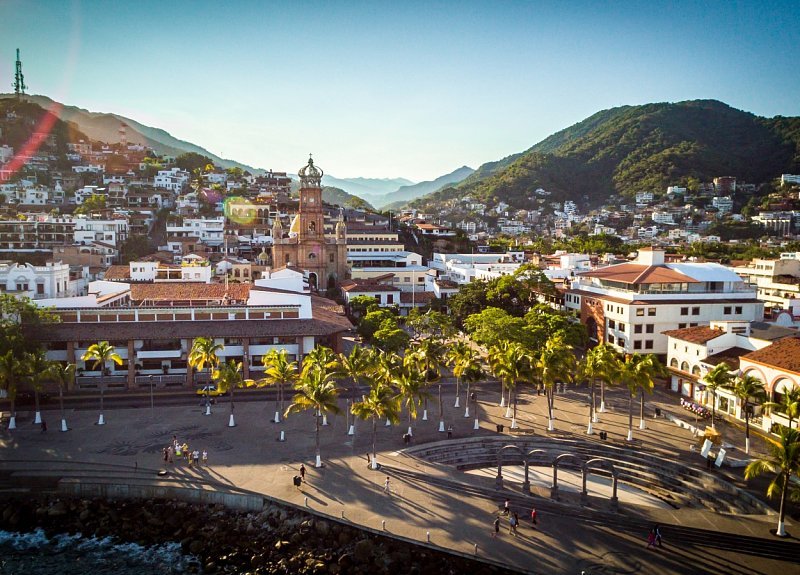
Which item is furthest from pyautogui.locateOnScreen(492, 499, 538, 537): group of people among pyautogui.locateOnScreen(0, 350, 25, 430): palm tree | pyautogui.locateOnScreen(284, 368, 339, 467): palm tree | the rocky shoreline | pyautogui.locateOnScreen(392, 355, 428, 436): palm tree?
pyautogui.locateOnScreen(0, 350, 25, 430): palm tree

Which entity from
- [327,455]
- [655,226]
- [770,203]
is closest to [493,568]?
[327,455]

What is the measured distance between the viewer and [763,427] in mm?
36531

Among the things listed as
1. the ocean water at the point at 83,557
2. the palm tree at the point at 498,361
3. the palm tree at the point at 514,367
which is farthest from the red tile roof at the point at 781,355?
the ocean water at the point at 83,557

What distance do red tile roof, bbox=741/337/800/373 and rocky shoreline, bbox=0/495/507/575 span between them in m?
24.6

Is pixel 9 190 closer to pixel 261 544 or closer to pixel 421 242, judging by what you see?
pixel 421 242

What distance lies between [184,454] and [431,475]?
14.7 meters

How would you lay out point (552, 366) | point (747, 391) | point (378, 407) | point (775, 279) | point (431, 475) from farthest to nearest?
1. point (775, 279)
2. point (552, 366)
3. point (747, 391)
4. point (378, 407)
5. point (431, 475)

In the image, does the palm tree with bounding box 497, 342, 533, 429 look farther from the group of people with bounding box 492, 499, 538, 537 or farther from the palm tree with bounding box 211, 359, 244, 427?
the palm tree with bounding box 211, 359, 244, 427

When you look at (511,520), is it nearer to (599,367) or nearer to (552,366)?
(552,366)

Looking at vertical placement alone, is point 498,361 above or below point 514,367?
above

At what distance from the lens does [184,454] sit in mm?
33656

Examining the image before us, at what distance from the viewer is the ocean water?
84.4 ft

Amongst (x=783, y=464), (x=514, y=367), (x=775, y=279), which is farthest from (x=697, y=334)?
(x=775, y=279)

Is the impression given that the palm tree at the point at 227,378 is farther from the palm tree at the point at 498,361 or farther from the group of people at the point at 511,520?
the group of people at the point at 511,520
